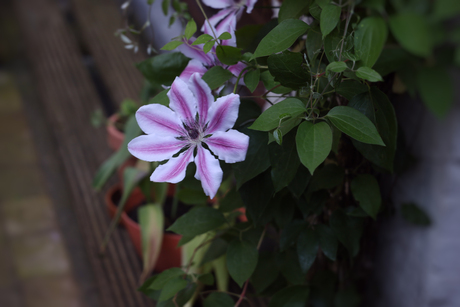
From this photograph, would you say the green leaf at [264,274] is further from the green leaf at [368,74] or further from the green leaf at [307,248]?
the green leaf at [368,74]

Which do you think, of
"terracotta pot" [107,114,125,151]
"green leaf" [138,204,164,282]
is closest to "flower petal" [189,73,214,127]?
"green leaf" [138,204,164,282]

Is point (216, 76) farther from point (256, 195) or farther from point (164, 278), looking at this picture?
point (164, 278)

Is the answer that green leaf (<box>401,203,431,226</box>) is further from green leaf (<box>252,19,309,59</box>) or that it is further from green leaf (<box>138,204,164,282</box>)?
green leaf (<box>138,204,164,282</box>)

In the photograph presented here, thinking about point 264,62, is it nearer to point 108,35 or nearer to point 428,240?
point 428,240

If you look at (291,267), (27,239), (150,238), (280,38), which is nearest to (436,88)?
(280,38)

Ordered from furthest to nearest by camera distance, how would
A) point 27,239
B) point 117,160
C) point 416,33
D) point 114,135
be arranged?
point 27,239, point 114,135, point 117,160, point 416,33

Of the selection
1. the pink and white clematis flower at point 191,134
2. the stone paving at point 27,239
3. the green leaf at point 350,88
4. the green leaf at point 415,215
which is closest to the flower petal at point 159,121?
the pink and white clematis flower at point 191,134

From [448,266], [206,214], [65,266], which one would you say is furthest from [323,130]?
[65,266]
